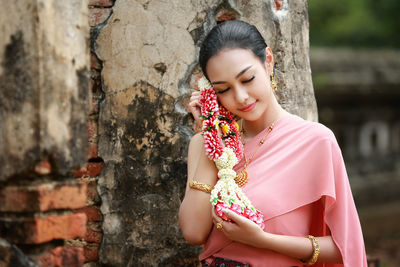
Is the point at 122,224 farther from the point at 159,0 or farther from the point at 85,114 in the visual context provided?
the point at 159,0

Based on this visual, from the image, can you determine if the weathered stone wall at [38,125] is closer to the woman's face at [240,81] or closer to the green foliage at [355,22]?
the woman's face at [240,81]

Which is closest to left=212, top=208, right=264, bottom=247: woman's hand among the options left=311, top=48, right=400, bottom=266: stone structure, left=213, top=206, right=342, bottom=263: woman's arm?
left=213, top=206, right=342, bottom=263: woman's arm

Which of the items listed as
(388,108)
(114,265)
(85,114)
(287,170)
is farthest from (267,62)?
(388,108)

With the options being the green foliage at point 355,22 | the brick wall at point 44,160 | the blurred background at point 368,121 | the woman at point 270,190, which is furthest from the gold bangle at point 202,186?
the green foliage at point 355,22

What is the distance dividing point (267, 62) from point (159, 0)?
0.66m

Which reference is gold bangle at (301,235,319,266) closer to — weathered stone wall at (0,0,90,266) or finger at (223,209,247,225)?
finger at (223,209,247,225)

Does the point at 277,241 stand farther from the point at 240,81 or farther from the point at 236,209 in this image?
the point at 240,81

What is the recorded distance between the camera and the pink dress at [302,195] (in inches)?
82.8

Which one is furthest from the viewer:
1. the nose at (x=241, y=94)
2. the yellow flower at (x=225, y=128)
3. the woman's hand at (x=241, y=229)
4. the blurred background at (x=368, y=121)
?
the blurred background at (x=368, y=121)

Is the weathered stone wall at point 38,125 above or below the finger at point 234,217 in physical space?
above

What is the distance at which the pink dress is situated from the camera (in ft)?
6.90

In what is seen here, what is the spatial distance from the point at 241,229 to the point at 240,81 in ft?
1.90

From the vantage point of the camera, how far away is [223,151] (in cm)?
221

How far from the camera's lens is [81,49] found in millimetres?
1923
